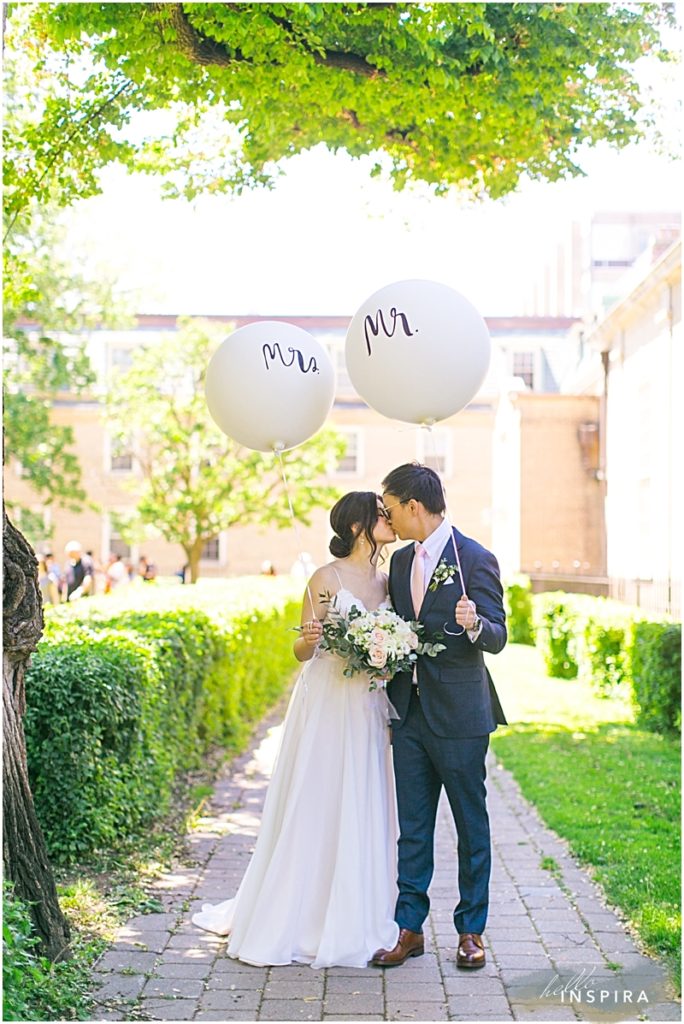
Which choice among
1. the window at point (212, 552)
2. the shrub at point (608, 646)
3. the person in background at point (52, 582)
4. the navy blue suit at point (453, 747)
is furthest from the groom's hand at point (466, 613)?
the window at point (212, 552)

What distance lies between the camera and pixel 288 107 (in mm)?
7863

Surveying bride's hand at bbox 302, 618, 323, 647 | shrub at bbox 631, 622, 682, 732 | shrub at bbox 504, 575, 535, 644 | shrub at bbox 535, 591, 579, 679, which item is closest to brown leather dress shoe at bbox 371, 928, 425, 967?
bride's hand at bbox 302, 618, 323, 647

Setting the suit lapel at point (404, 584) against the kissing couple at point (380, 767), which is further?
the suit lapel at point (404, 584)

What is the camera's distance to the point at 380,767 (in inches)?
208

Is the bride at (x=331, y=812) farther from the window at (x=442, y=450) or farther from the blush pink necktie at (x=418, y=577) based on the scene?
the window at (x=442, y=450)

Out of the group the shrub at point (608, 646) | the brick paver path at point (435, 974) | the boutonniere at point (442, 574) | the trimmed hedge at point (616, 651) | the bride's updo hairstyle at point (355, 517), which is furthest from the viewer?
the shrub at point (608, 646)

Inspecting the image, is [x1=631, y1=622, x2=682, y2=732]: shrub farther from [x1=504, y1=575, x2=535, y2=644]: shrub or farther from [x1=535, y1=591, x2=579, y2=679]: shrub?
[x1=504, y1=575, x2=535, y2=644]: shrub

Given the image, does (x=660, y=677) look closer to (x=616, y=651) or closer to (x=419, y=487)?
(x=616, y=651)

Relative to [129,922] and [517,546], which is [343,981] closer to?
[129,922]

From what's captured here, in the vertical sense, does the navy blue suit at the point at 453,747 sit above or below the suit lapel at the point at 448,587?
below

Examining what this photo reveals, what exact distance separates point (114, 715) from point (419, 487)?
2403 millimetres

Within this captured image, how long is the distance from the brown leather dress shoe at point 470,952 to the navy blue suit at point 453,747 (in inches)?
1.5

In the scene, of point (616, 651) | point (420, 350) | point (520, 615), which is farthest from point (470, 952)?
point (520, 615)

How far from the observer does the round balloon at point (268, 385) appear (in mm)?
5574
